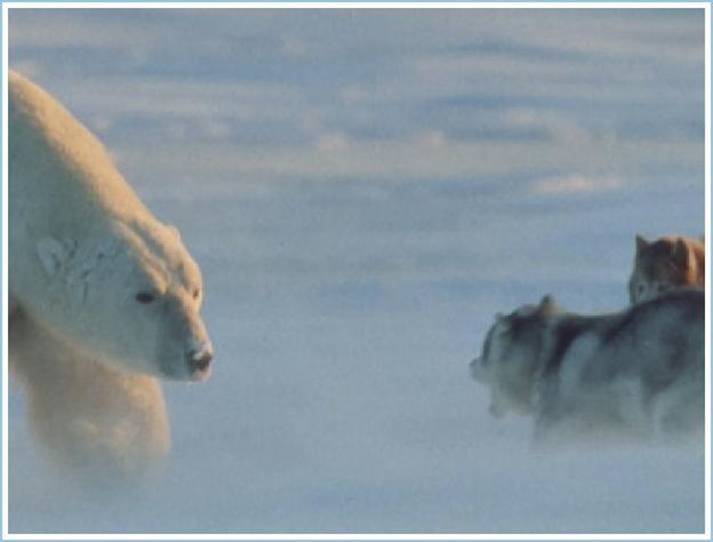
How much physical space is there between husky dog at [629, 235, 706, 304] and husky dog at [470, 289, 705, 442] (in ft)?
0.34

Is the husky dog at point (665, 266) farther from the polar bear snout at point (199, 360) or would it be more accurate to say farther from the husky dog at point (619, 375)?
the polar bear snout at point (199, 360)

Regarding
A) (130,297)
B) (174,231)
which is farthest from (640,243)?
(130,297)

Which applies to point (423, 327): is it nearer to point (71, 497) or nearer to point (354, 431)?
point (354, 431)

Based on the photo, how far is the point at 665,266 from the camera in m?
4.44

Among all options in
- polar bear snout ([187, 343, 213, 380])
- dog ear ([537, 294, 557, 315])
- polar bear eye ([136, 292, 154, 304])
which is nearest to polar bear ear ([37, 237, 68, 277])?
polar bear eye ([136, 292, 154, 304])

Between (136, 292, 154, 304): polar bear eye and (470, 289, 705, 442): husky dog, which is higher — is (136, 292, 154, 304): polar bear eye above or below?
above

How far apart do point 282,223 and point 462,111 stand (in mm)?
426

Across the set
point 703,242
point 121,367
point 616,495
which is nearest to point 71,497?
point 121,367

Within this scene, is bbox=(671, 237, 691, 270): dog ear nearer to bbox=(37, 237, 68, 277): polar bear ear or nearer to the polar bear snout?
the polar bear snout

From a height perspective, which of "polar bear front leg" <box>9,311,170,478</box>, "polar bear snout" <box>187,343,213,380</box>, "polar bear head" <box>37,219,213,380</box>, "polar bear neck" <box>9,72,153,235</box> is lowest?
"polar bear front leg" <box>9,311,170,478</box>

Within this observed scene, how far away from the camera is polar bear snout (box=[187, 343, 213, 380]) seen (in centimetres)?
410

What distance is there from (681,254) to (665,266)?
0.29 ft

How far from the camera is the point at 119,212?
13.6 ft

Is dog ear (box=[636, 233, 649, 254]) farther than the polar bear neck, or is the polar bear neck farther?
dog ear (box=[636, 233, 649, 254])
